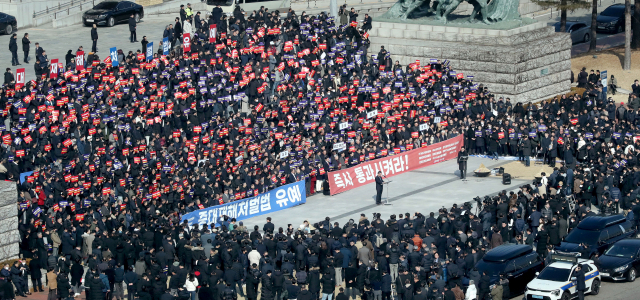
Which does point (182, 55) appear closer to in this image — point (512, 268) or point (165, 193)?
point (165, 193)

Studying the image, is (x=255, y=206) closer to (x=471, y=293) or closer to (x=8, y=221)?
(x=8, y=221)

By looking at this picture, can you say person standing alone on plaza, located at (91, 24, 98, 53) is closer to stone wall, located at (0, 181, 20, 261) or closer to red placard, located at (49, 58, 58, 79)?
red placard, located at (49, 58, 58, 79)

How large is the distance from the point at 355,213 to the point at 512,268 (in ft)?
32.4

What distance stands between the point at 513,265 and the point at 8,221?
16061 millimetres

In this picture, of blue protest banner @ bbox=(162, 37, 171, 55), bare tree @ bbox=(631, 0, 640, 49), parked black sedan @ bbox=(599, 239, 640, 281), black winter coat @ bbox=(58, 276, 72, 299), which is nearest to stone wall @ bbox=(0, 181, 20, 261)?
black winter coat @ bbox=(58, 276, 72, 299)

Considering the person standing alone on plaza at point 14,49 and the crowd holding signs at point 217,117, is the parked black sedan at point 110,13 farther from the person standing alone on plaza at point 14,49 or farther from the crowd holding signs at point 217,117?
the crowd holding signs at point 217,117

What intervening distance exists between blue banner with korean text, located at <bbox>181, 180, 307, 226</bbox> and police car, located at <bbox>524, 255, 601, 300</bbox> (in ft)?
39.9

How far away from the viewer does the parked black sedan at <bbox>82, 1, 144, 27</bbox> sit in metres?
58.7

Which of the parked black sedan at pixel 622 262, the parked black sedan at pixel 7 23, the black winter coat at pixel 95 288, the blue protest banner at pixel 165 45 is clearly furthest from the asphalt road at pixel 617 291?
the parked black sedan at pixel 7 23

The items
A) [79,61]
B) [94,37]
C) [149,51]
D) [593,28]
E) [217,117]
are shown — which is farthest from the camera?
[593,28]

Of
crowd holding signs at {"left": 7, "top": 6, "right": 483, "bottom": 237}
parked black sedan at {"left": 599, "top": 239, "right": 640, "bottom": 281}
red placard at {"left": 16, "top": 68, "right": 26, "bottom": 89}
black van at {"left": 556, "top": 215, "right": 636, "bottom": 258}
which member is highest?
red placard at {"left": 16, "top": 68, "right": 26, "bottom": 89}

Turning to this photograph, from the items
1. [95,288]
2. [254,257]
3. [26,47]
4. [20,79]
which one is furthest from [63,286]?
[26,47]

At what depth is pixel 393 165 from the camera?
150 feet

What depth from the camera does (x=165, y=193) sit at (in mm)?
40156
